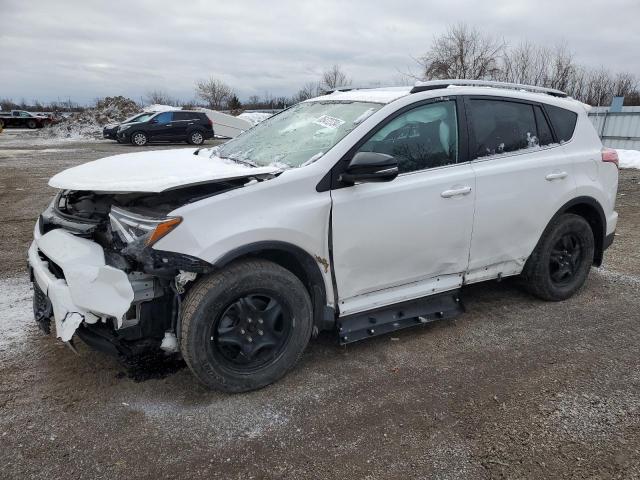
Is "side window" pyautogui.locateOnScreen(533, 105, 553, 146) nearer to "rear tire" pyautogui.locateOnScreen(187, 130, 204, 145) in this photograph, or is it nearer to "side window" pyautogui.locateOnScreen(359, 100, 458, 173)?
"side window" pyautogui.locateOnScreen(359, 100, 458, 173)

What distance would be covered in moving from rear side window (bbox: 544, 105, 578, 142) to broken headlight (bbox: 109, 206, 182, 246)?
3199 mm

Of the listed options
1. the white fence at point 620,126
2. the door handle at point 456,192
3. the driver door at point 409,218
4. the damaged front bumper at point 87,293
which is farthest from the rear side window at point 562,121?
the white fence at point 620,126

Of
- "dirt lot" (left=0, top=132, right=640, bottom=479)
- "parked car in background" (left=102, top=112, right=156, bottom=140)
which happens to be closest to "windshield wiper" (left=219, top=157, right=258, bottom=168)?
"dirt lot" (left=0, top=132, right=640, bottom=479)

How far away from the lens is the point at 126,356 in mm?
2838

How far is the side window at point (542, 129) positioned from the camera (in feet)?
13.2

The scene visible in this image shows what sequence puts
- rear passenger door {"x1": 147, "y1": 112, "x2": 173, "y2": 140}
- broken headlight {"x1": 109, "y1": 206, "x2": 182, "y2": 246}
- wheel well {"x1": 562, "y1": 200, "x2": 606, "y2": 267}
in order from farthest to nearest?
1. rear passenger door {"x1": 147, "y1": 112, "x2": 173, "y2": 140}
2. wheel well {"x1": 562, "y1": 200, "x2": 606, "y2": 267}
3. broken headlight {"x1": 109, "y1": 206, "x2": 182, "y2": 246}

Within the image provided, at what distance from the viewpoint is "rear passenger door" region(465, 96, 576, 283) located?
365 centimetres

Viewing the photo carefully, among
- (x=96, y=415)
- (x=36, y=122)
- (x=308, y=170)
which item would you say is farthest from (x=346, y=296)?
(x=36, y=122)

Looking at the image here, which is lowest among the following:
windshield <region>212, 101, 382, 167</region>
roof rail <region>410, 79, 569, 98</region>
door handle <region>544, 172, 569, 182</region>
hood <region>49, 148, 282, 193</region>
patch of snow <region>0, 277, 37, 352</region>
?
patch of snow <region>0, 277, 37, 352</region>

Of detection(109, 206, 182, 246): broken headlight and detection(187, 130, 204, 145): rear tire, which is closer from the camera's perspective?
detection(109, 206, 182, 246): broken headlight

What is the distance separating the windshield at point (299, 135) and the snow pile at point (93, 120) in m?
29.7

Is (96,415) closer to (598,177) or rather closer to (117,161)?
(117,161)

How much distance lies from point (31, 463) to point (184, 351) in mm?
878

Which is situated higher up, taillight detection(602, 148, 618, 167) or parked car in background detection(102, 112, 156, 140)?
taillight detection(602, 148, 618, 167)
